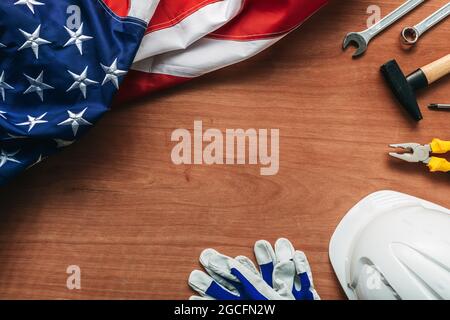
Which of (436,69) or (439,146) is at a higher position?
(436,69)

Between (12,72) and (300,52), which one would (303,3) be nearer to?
(300,52)

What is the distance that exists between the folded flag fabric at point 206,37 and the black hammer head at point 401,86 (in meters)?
0.13

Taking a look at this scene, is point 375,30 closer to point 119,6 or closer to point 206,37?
point 206,37

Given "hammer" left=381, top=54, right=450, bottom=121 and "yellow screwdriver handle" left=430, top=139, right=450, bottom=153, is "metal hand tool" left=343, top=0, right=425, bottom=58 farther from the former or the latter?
"yellow screwdriver handle" left=430, top=139, right=450, bottom=153

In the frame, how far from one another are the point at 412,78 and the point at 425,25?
9 cm

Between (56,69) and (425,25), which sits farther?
(425,25)

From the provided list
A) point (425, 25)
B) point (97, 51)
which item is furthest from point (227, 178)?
point (425, 25)

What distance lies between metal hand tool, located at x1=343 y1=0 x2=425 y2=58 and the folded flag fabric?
0.23 ft

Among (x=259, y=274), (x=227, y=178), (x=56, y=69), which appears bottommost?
(x=259, y=274)

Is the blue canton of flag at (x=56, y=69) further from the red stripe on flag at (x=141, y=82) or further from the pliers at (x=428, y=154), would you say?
the pliers at (x=428, y=154)

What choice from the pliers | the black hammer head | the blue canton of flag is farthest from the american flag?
the pliers

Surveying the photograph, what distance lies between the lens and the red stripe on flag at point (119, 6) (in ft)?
2.08

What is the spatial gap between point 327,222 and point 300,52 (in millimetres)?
250

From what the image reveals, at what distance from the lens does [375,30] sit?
72cm
